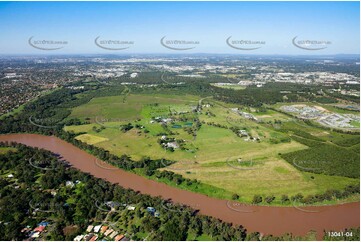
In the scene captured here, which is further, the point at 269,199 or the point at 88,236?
the point at 269,199

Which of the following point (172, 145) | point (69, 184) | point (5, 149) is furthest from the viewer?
point (172, 145)

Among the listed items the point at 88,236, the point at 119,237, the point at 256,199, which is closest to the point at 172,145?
the point at 256,199

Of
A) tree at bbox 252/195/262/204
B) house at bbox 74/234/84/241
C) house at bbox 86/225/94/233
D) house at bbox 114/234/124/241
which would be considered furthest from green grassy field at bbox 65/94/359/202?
house at bbox 74/234/84/241

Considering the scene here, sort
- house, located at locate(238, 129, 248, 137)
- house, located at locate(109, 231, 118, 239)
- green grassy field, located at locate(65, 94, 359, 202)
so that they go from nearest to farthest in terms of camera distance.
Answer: house, located at locate(109, 231, 118, 239)
green grassy field, located at locate(65, 94, 359, 202)
house, located at locate(238, 129, 248, 137)

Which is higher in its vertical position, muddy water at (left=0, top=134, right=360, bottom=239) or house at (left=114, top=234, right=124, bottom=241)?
house at (left=114, top=234, right=124, bottom=241)

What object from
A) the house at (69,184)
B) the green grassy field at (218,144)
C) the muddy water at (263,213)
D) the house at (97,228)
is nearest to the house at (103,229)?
the house at (97,228)

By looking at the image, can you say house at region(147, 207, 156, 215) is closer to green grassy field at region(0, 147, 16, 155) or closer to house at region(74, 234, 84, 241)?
house at region(74, 234, 84, 241)

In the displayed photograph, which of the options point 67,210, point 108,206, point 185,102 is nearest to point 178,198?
point 108,206

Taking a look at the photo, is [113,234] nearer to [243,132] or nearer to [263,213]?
[263,213]
